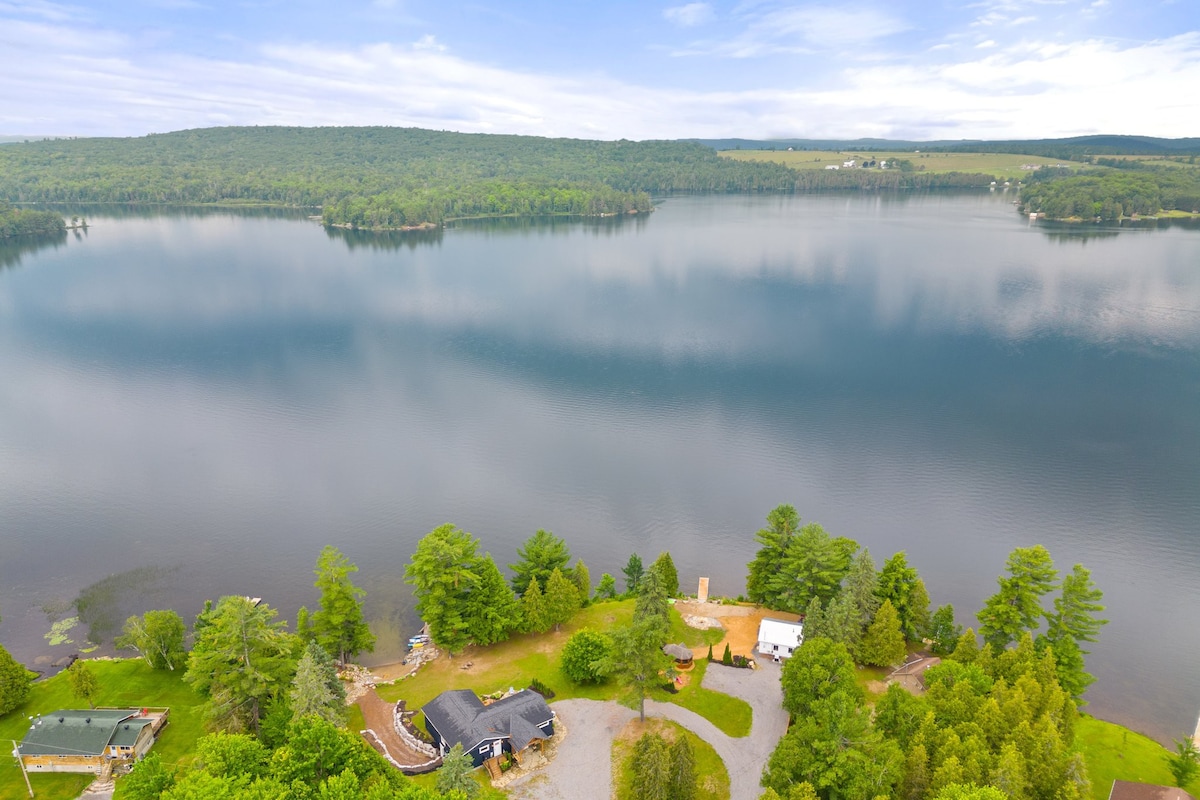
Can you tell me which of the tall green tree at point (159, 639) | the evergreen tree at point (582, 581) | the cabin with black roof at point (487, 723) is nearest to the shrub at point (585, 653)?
the cabin with black roof at point (487, 723)

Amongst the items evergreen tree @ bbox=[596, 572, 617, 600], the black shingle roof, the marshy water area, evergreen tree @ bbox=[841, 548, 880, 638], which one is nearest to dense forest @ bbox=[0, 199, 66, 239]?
the marshy water area

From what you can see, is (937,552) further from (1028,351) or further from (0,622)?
(0,622)

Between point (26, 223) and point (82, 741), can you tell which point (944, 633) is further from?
point (26, 223)

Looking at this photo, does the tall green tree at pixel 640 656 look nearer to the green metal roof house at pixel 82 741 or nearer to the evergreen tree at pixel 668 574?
the evergreen tree at pixel 668 574

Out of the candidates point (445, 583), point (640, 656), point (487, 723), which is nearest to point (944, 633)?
point (640, 656)

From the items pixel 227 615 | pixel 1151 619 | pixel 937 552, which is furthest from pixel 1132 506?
pixel 227 615

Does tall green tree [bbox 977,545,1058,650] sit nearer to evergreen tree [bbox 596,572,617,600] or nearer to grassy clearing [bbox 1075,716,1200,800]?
grassy clearing [bbox 1075,716,1200,800]
